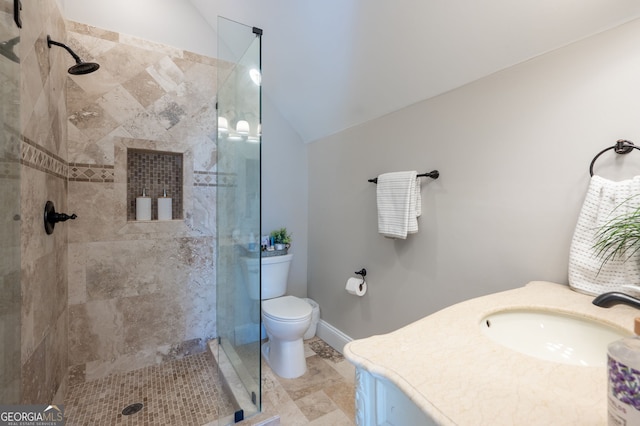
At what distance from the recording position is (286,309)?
2039 millimetres

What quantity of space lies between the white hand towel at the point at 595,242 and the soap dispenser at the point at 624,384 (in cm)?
74

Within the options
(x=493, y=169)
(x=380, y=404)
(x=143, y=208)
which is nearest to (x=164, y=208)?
(x=143, y=208)

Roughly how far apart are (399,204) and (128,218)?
203 cm

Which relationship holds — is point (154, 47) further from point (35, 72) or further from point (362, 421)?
point (362, 421)

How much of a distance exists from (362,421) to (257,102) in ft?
5.05

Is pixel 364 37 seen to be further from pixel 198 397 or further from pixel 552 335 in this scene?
pixel 198 397

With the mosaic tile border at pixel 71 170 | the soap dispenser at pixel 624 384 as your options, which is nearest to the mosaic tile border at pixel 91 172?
the mosaic tile border at pixel 71 170

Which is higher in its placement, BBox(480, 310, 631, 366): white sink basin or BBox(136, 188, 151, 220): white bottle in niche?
BBox(136, 188, 151, 220): white bottle in niche

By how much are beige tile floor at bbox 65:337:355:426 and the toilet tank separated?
55cm

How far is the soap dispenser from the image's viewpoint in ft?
1.20

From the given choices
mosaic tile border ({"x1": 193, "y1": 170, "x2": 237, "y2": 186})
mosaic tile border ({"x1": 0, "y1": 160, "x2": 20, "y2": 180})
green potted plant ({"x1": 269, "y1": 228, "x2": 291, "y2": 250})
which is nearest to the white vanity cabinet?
mosaic tile border ({"x1": 0, "y1": 160, "x2": 20, "y2": 180})

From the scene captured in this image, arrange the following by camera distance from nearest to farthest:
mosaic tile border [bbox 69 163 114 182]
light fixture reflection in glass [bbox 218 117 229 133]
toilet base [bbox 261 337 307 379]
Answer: mosaic tile border [bbox 69 163 114 182]
toilet base [bbox 261 337 307 379]
light fixture reflection in glass [bbox 218 117 229 133]

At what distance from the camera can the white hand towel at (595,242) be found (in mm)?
922

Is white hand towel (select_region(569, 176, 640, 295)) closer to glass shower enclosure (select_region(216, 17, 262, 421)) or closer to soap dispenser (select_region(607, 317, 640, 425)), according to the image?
soap dispenser (select_region(607, 317, 640, 425))
